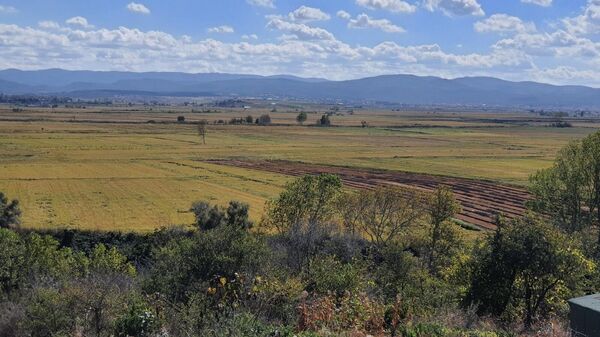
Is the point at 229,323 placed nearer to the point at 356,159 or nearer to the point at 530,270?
the point at 530,270

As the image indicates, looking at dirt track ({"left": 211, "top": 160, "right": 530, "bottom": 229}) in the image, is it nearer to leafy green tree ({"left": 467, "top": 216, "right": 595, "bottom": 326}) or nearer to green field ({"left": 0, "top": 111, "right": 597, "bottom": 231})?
green field ({"left": 0, "top": 111, "right": 597, "bottom": 231})

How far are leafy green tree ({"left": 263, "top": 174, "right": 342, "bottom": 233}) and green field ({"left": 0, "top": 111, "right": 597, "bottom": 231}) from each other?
12688 mm

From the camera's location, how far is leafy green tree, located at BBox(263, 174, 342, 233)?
4056 centimetres

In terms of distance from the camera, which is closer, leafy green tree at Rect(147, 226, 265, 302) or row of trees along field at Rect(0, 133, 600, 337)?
row of trees along field at Rect(0, 133, 600, 337)

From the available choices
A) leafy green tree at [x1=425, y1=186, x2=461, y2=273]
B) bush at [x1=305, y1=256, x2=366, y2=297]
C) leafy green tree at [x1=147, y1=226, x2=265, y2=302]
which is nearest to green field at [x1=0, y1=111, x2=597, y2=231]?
leafy green tree at [x1=425, y1=186, x2=461, y2=273]

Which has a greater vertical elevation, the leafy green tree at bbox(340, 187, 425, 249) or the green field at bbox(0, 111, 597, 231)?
the leafy green tree at bbox(340, 187, 425, 249)

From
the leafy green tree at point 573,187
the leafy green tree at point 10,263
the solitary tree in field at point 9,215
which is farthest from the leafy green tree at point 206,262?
the solitary tree in field at point 9,215

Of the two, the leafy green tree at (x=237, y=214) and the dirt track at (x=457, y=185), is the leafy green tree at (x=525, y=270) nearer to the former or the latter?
the leafy green tree at (x=237, y=214)

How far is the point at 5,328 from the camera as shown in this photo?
55.6 ft

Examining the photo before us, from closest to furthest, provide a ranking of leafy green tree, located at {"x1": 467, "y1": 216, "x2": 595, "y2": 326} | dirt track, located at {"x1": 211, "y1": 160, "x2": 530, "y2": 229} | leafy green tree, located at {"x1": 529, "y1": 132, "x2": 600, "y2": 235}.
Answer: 1. leafy green tree, located at {"x1": 467, "y1": 216, "x2": 595, "y2": 326}
2. leafy green tree, located at {"x1": 529, "y1": 132, "x2": 600, "y2": 235}
3. dirt track, located at {"x1": 211, "y1": 160, "x2": 530, "y2": 229}

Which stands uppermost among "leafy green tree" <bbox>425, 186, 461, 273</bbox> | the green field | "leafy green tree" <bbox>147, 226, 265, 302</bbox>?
"leafy green tree" <bbox>147, 226, 265, 302</bbox>

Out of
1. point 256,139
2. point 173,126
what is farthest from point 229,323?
point 173,126

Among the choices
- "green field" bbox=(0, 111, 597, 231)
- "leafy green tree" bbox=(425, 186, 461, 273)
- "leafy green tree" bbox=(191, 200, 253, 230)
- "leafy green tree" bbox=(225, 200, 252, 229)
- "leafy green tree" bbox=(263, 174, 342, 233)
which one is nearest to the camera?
"leafy green tree" bbox=(425, 186, 461, 273)

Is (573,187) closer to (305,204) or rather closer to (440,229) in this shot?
(440,229)
